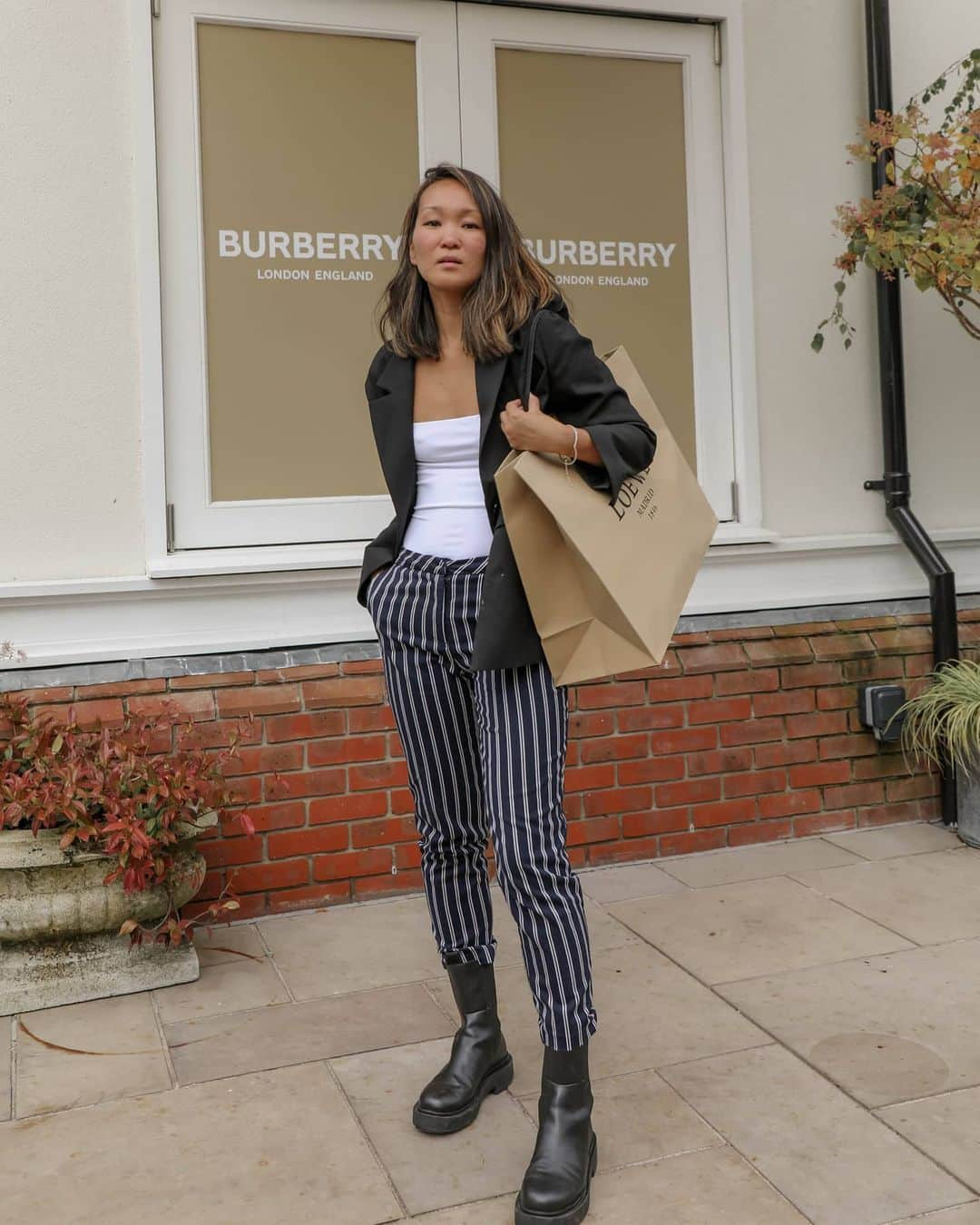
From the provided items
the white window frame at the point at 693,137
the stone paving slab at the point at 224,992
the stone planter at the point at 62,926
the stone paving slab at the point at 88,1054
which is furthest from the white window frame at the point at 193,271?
the stone paving slab at the point at 88,1054

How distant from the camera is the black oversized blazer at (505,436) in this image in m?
2.45

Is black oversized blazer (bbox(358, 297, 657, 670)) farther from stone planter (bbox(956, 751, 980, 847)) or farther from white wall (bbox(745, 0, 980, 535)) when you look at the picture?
stone planter (bbox(956, 751, 980, 847))

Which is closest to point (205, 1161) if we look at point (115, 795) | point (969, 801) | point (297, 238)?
point (115, 795)

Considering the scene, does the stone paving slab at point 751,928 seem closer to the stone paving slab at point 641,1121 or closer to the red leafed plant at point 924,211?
the stone paving slab at point 641,1121

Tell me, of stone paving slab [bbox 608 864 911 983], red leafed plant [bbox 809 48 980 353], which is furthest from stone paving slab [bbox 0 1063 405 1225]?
red leafed plant [bbox 809 48 980 353]

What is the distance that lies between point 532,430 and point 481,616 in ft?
1.22

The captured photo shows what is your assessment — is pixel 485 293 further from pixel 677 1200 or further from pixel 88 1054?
pixel 88 1054

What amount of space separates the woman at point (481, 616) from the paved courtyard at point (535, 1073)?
0.64 ft

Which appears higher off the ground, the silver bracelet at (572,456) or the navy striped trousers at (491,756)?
the silver bracelet at (572,456)

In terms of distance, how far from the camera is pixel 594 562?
234 cm

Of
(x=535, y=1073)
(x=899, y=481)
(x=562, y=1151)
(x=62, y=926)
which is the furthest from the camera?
(x=899, y=481)

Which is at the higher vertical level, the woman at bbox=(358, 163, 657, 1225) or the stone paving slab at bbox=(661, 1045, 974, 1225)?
the woman at bbox=(358, 163, 657, 1225)

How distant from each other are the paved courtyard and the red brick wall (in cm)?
21

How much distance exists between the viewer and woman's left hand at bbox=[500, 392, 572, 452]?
238 centimetres
